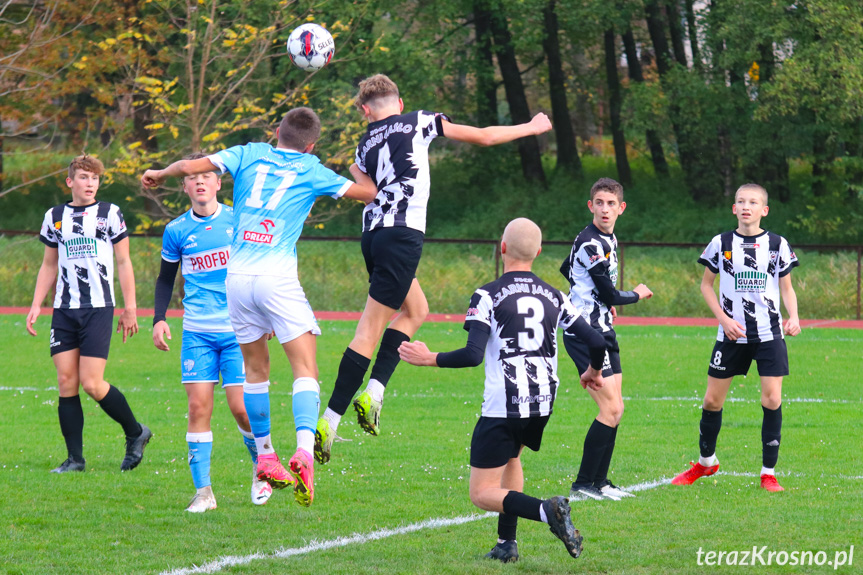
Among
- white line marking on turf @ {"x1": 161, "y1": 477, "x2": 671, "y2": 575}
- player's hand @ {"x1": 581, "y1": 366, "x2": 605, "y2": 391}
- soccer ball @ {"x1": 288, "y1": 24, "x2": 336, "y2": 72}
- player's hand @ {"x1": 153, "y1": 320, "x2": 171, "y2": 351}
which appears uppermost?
soccer ball @ {"x1": 288, "y1": 24, "x2": 336, "y2": 72}

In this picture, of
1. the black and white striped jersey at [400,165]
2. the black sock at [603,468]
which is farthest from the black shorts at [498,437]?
the black sock at [603,468]

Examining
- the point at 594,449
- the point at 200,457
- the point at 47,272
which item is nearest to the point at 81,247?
the point at 47,272

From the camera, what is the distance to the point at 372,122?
648cm

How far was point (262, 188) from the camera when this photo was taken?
19.9 feet

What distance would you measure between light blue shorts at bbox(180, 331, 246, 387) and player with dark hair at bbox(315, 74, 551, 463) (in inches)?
45.0

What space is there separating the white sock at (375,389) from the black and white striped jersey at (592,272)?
1.78 metres

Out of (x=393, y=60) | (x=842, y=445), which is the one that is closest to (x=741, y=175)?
(x=393, y=60)

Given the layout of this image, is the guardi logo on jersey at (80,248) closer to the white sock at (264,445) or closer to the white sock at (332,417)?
the white sock at (264,445)

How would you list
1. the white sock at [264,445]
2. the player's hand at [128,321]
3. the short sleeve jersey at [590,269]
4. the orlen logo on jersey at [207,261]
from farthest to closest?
the player's hand at [128,321]
the short sleeve jersey at [590,269]
the orlen logo on jersey at [207,261]
the white sock at [264,445]

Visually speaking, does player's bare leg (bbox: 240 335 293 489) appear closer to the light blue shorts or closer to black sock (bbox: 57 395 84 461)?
the light blue shorts

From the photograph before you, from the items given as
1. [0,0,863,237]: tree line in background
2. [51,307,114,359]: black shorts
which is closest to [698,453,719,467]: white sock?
[51,307,114,359]: black shorts

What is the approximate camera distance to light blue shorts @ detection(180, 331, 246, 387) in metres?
7.22

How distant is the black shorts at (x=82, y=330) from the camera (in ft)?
27.6

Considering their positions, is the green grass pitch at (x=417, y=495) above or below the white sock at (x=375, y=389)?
below
